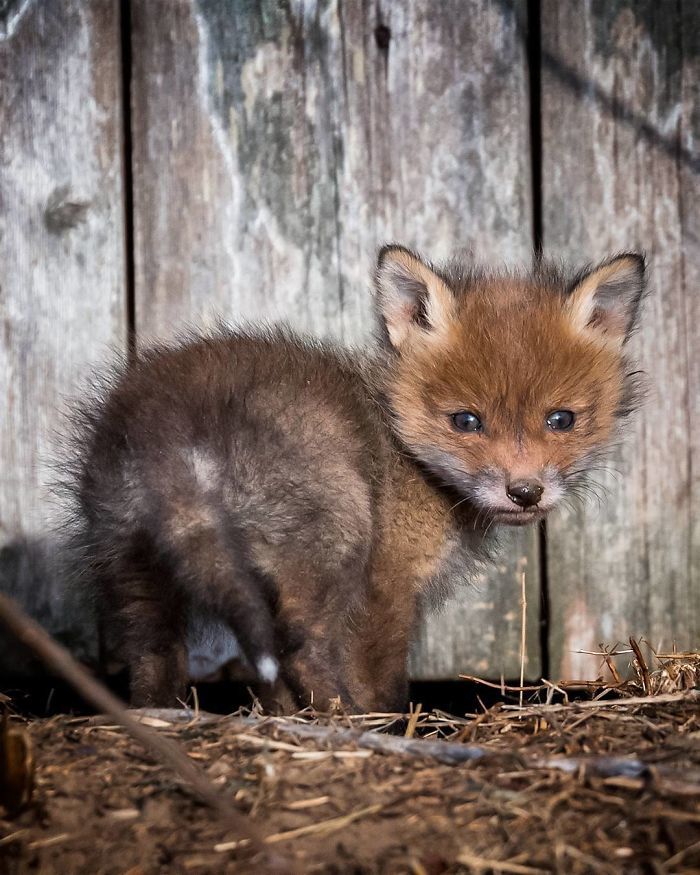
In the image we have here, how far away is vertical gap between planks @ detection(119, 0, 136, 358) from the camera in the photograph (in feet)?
13.1

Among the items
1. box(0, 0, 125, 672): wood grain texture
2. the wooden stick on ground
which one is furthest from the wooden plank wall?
the wooden stick on ground

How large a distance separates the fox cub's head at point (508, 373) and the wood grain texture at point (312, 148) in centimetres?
36

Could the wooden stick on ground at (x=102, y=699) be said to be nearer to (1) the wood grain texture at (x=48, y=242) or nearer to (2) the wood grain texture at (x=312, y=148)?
(1) the wood grain texture at (x=48, y=242)

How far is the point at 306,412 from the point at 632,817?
5.07 ft

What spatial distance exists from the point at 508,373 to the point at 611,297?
612 mm

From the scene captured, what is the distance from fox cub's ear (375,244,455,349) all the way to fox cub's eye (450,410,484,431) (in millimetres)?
332

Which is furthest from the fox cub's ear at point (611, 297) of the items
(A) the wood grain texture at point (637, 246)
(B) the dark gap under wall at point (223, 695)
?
(B) the dark gap under wall at point (223, 695)

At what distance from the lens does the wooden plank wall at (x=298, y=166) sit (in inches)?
157

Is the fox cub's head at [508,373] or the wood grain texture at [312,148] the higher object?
the wood grain texture at [312,148]

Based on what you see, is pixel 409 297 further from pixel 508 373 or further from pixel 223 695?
pixel 223 695

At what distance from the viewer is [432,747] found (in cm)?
246

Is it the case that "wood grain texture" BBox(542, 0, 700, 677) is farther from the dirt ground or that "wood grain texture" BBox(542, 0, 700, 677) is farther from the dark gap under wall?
the dirt ground

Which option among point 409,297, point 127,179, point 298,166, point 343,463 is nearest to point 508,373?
point 409,297

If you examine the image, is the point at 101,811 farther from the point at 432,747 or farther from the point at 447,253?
the point at 447,253
